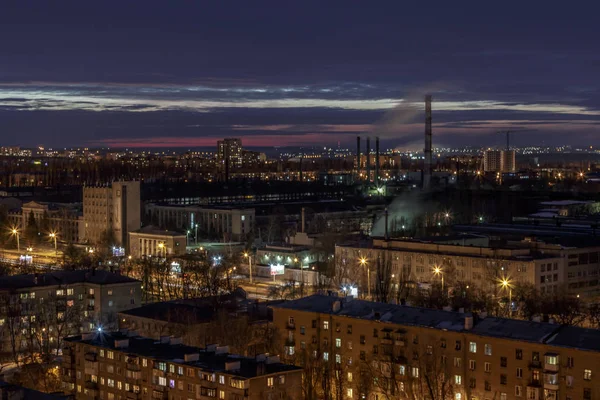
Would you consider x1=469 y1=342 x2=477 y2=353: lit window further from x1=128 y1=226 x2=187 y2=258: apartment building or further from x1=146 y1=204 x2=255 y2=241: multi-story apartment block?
x1=146 y1=204 x2=255 y2=241: multi-story apartment block

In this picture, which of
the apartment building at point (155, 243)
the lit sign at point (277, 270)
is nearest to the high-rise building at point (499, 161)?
the apartment building at point (155, 243)

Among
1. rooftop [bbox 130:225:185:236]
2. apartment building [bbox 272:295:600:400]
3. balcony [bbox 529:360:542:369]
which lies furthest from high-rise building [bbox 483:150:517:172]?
balcony [bbox 529:360:542:369]

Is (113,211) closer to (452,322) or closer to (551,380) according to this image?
(452,322)

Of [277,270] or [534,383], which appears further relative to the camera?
[277,270]

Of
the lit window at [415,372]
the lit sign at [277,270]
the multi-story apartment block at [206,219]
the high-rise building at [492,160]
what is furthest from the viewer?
the high-rise building at [492,160]

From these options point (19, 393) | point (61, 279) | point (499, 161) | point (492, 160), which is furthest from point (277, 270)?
point (492, 160)

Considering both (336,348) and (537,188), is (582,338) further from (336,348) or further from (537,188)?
(537,188)

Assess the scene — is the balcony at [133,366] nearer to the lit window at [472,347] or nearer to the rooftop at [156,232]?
the lit window at [472,347]
